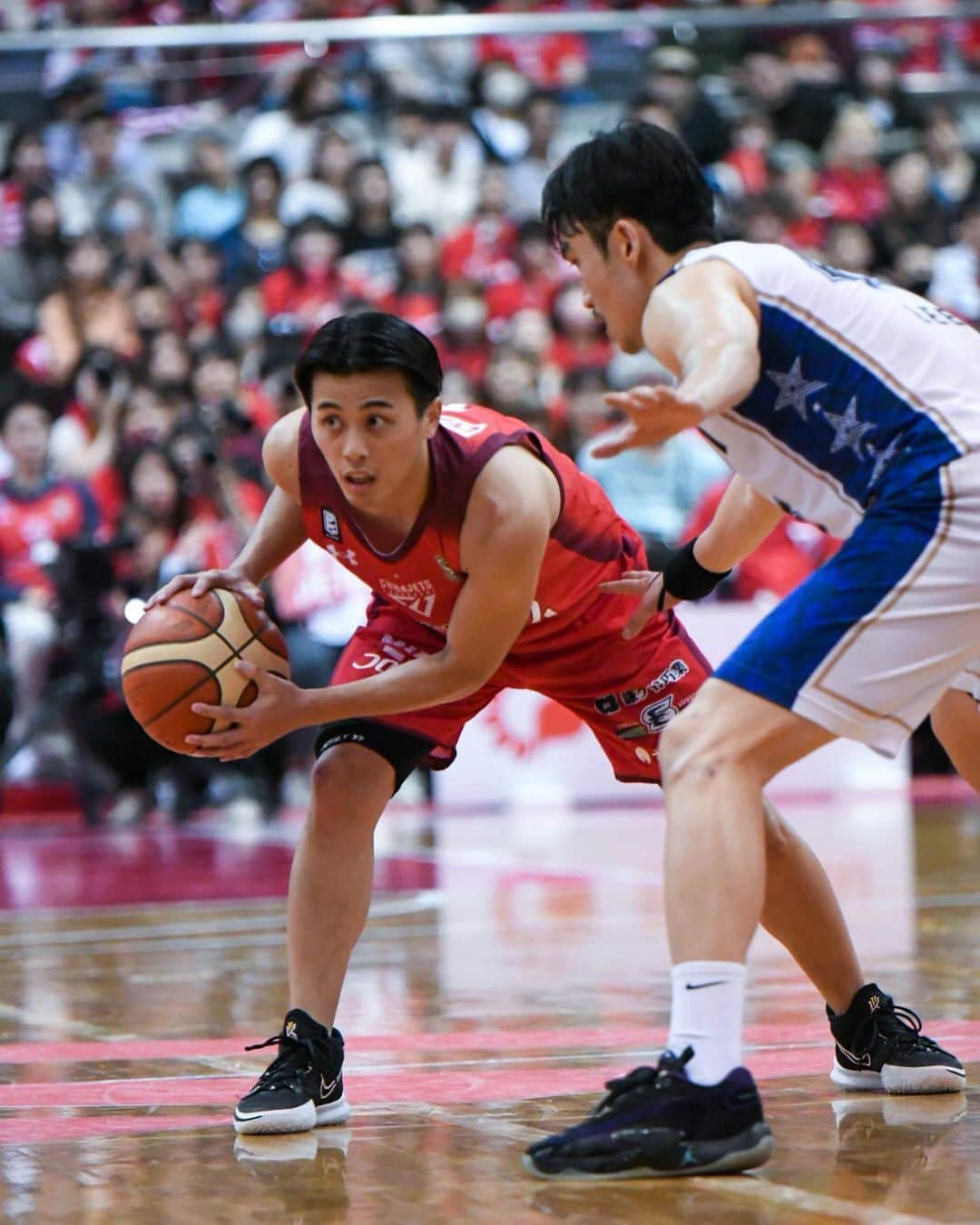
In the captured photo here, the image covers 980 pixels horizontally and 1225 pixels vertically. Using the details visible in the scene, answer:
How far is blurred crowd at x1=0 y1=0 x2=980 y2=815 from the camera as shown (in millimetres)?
11203

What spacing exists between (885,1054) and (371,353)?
1667 mm

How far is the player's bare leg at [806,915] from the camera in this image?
3984mm

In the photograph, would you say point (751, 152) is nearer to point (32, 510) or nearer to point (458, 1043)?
point (32, 510)

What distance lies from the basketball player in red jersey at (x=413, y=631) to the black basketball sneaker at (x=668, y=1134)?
0.72 m

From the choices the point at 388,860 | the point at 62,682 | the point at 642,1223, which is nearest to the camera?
the point at 642,1223

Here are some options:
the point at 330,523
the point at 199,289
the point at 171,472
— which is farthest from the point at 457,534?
the point at 199,289

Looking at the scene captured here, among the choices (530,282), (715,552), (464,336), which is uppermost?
(530,282)

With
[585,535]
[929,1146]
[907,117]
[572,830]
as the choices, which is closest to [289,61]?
[907,117]

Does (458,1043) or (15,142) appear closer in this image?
(458,1043)

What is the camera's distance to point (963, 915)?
6492 millimetres

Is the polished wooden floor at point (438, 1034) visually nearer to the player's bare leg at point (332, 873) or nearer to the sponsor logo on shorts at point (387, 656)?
the player's bare leg at point (332, 873)

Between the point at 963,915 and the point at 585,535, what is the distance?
2828 mm

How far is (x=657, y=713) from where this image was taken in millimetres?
4316

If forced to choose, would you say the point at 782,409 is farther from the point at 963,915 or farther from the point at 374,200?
the point at 374,200
